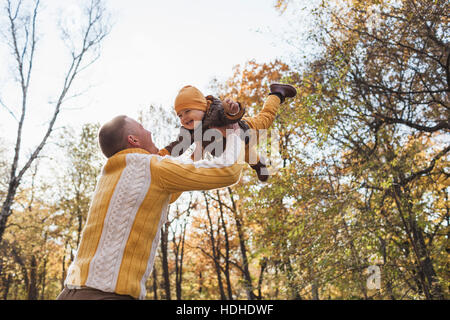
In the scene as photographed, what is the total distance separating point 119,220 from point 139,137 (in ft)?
1.64

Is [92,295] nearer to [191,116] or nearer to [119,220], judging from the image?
[119,220]

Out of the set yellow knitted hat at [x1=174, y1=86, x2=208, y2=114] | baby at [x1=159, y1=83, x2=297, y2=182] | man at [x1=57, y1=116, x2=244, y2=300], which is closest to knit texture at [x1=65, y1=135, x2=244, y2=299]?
man at [x1=57, y1=116, x2=244, y2=300]

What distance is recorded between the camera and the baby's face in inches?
74.0

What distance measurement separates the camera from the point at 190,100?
6.18 feet

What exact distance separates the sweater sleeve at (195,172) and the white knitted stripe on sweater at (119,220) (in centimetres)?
7

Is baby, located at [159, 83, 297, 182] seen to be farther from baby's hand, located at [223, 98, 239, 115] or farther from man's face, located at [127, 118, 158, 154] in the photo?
man's face, located at [127, 118, 158, 154]

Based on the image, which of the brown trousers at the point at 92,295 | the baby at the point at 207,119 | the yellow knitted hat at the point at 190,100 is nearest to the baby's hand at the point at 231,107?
the baby at the point at 207,119

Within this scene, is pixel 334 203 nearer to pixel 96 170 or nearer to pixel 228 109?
pixel 228 109

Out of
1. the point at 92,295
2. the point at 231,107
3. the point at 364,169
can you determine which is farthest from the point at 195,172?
the point at 364,169

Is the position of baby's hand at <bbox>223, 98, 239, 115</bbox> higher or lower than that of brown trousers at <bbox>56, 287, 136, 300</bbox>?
higher

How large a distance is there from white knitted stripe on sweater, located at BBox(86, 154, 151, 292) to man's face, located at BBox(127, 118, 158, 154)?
155 mm

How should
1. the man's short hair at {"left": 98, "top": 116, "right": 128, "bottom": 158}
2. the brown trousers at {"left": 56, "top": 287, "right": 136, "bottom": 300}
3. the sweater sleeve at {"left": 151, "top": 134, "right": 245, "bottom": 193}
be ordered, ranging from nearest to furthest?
the brown trousers at {"left": 56, "top": 287, "right": 136, "bottom": 300}, the sweater sleeve at {"left": 151, "top": 134, "right": 245, "bottom": 193}, the man's short hair at {"left": 98, "top": 116, "right": 128, "bottom": 158}

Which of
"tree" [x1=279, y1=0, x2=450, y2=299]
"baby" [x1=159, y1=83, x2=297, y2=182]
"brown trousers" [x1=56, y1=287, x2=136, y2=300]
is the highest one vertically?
"tree" [x1=279, y1=0, x2=450, y2=299]
